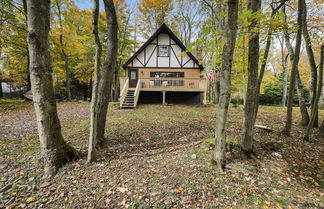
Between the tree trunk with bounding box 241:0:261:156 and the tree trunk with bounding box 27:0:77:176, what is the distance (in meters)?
4.17

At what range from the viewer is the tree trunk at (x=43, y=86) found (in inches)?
100

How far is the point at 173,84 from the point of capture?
11789mm

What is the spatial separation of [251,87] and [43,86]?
4362 millimetres

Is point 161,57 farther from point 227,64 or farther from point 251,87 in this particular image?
point 227,64

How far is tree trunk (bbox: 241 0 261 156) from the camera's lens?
305 centimetres

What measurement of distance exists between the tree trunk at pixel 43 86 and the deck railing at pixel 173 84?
29.6 ft

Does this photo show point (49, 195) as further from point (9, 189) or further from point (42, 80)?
point (42, 80)

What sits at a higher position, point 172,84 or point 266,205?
point 172,84

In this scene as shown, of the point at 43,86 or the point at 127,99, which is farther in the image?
the point at 127,99

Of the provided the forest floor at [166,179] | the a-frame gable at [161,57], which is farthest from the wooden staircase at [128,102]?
the forest floor at [166,179]

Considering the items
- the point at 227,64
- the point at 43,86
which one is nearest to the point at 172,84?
the point at 227,64

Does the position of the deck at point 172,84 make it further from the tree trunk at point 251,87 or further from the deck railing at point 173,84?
the tree trunk at point 251,87

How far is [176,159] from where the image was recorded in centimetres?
319

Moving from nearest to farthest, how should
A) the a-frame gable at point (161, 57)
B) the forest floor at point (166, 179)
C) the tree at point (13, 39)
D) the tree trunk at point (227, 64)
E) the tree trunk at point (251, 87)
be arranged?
the forest floor at point (166, 179), the tree trunk at point (227, 64), the tree trunk at point (251, 87), the tree at point (13, 39), the a-frame gable at point (161, 57)
